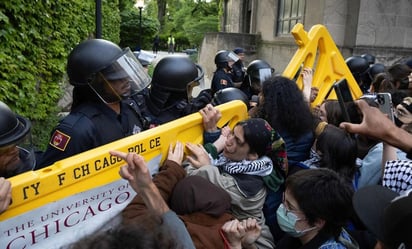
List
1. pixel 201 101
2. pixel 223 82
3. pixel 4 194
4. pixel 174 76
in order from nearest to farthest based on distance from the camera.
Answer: pixel 4 194
pixel 174 76
pixel 201 101
pixel 223 82

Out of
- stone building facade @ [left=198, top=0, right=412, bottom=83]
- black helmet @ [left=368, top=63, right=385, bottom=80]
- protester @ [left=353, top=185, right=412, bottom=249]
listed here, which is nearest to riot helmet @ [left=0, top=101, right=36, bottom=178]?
protester @ [left=353, top=185, right=412, bottom=249]

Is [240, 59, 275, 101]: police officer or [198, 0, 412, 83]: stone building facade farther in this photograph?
[198, 0, 412, 83]: stone building facade

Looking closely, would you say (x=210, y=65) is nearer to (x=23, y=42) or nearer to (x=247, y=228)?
(x=23, y=42)

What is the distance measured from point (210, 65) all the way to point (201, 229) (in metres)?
16.4

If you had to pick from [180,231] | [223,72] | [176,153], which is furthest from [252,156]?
[223,72]

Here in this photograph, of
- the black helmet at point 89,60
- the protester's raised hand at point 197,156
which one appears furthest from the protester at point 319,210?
the black helmet at point 89,60

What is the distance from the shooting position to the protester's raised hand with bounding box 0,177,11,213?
1.48m

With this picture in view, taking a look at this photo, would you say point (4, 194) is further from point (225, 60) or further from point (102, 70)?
point (225, 60)

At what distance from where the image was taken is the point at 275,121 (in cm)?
279

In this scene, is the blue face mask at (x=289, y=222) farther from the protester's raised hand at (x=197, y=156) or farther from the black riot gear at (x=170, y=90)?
the black riot gear at (x=170, y=90)

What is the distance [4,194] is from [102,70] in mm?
1106

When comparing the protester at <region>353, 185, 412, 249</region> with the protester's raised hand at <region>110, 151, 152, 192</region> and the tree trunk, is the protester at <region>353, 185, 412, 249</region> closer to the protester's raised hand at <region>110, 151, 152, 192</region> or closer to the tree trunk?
the protester's raised hand at <region>110, 151, 152, 192</region>

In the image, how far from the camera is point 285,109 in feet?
9.18

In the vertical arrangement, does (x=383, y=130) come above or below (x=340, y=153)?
above
